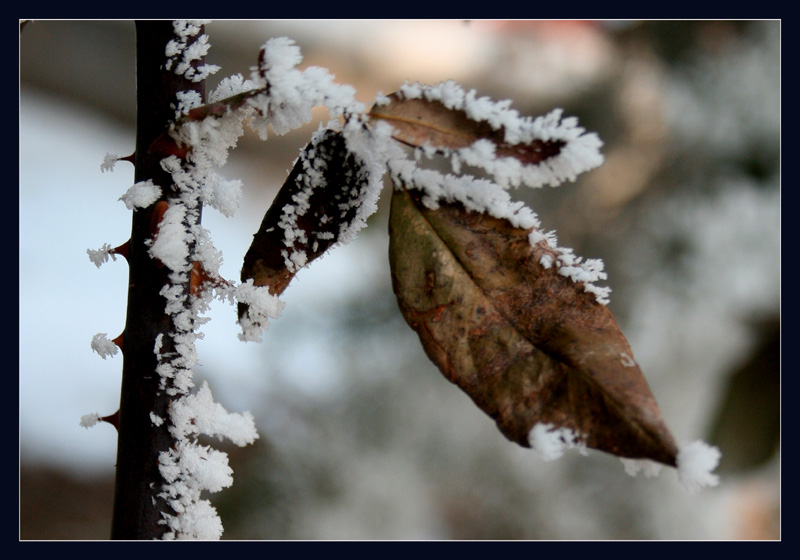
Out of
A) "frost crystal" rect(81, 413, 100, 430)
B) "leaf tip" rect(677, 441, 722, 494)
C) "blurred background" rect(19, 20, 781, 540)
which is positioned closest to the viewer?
"leaf tip" rect(677, 441, 722, 494)

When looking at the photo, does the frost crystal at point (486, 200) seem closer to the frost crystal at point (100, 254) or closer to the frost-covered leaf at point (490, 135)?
the frost-covered leaf at point (490, 135)

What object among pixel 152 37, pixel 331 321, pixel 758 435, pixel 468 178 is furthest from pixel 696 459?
pixel 758 435

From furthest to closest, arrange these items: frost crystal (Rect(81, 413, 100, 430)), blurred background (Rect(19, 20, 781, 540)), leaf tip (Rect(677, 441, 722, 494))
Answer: blurred background (Rect(19, 20, 781, 540)) < frost crystal (Rect(81, 413, 100, 430)) < leaf tip (Rect(677, 441, 722, 494))

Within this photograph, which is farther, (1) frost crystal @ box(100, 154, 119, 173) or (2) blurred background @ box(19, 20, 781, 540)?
(2) blurred background @ box(19, 20, 781, 540)

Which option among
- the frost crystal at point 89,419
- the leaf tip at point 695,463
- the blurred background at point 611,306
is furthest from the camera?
the blurred background at point 611,306

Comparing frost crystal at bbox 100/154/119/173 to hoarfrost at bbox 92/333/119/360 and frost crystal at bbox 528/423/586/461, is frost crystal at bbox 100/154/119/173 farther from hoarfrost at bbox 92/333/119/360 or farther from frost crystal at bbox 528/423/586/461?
frost crystal at bbox 528/423/586/461

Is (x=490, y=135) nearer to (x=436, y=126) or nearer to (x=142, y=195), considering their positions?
(x=436, y=126)

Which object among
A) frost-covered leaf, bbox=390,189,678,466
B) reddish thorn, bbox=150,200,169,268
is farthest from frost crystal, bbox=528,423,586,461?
reddish thorn, bbox=150,200,169,268

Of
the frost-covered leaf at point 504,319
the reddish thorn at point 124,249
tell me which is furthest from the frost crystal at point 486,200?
the reddish thorn at point 124,249
